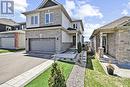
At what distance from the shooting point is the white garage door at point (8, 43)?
27003 millimetres

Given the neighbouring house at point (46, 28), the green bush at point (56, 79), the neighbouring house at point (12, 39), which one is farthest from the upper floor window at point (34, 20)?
the green bush at point (56, 79)

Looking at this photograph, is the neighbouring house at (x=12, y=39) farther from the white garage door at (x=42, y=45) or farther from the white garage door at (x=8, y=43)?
the white garage door at (x=42, y=45)

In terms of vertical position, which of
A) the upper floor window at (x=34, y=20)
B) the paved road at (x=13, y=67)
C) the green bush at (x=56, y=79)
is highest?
the upper floor window at (x=34, y=20)

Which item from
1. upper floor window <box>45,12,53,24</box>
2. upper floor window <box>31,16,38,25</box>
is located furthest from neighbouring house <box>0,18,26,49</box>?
upper floor window <box>45,12,53,24</box>

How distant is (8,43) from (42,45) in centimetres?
1225

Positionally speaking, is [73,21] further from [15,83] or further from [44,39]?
[15,83]

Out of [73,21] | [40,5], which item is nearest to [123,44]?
[40,5]

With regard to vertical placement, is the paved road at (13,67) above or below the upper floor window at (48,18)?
below

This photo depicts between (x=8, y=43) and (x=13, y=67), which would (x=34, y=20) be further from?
(x=13, y=67)

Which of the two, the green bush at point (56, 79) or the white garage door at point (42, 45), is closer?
the green bush at point (56, 79)

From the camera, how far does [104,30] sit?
16094 mm

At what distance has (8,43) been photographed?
27797 millimetres

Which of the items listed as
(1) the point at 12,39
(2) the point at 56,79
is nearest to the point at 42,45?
(1) the point at 12,39

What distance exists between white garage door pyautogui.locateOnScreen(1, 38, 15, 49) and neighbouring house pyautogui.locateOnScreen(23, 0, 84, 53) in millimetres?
7587
